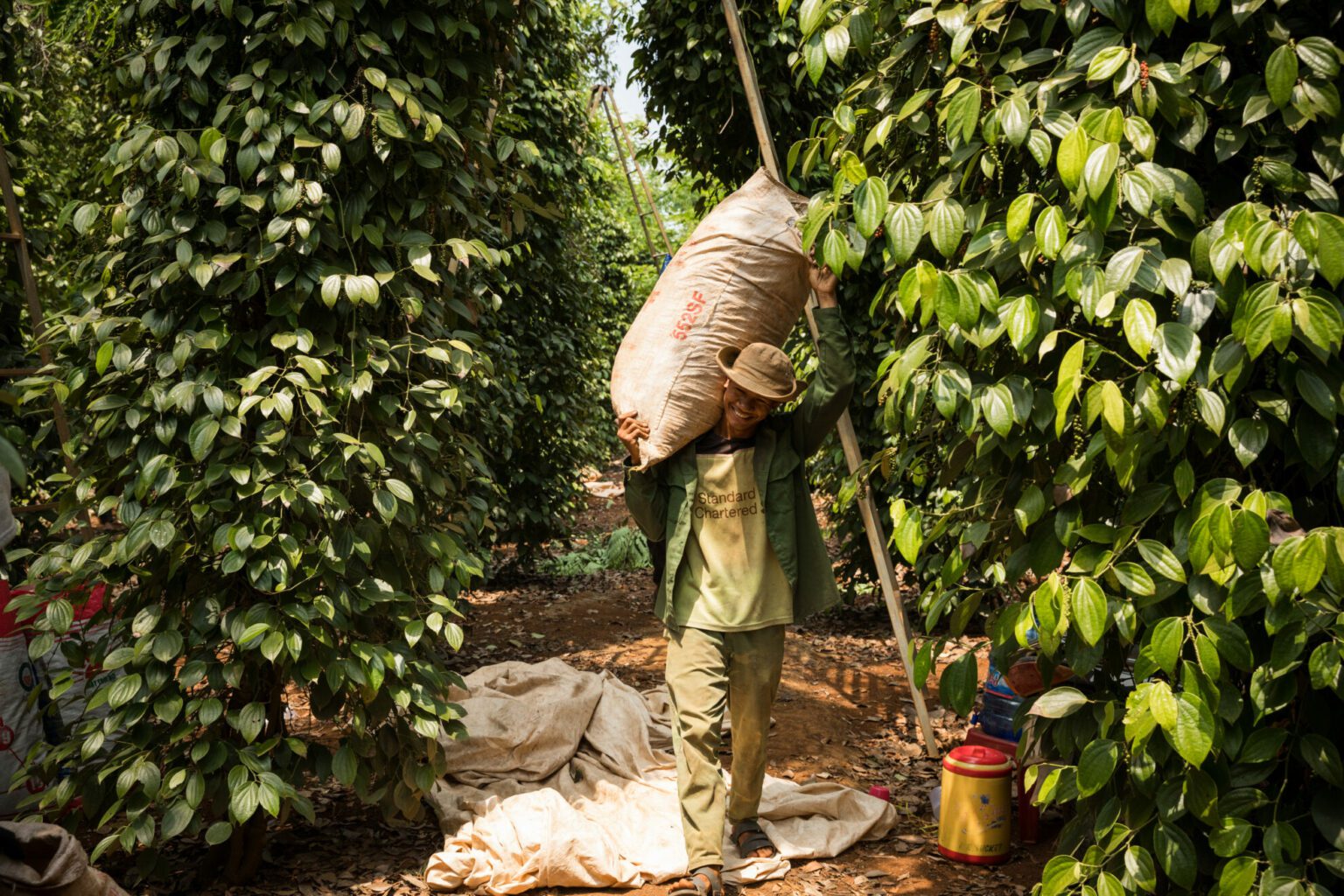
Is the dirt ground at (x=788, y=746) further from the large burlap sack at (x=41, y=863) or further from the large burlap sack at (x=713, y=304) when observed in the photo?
the large burlap sack at (x=713, y=304)

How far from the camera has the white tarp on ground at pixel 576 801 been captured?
333cm

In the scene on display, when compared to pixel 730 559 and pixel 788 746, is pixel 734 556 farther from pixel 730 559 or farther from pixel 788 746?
pixel 788 746

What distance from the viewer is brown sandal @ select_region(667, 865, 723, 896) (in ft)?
10.2

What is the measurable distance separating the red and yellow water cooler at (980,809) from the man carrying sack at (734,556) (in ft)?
2.18

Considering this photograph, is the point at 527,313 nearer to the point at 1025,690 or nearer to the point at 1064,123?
the point at 1025,690

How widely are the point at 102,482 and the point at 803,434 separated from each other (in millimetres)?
2128

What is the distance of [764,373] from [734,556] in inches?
23.3

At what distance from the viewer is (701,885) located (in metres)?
→ 3.13

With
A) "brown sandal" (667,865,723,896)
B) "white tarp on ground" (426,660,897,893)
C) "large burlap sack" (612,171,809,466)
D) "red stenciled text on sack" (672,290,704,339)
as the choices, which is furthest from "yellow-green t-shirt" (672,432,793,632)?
"white tarp on ground" (426,660,897,893)

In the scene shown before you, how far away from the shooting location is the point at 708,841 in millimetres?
3182

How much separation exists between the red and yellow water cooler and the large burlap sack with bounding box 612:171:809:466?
146cm

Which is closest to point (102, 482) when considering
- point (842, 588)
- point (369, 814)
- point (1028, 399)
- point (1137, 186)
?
point (369, 814)

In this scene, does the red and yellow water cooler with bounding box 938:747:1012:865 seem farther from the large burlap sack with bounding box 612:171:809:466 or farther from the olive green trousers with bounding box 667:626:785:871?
the large burlap sack with bounding box 612:171:809:466

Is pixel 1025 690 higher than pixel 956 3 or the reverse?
the reverse
